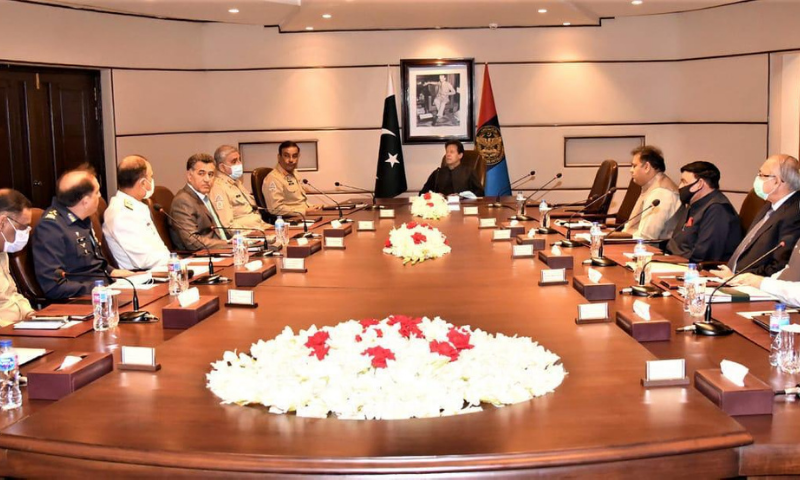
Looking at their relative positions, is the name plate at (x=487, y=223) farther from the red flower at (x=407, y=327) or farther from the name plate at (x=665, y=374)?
the name plate at (x=665, y=374)

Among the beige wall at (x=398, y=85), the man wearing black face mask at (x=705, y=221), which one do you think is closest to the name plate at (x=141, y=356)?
the man wearing black face mask at (x=705, y=221)

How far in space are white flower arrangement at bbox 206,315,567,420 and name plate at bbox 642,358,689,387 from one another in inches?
7.8

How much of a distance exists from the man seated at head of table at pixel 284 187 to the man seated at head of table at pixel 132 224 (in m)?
2.51

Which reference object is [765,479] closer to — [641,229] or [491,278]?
[491,278]

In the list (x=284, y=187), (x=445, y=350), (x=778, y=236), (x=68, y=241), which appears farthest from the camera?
(x=284, y=187)

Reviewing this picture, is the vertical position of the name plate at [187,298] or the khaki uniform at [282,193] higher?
the khaki uniform at [282,193]

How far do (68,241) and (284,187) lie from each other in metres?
3.32

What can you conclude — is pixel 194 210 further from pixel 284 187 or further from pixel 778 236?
pixel 778 236

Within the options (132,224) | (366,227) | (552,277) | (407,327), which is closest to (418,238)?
(552,277)

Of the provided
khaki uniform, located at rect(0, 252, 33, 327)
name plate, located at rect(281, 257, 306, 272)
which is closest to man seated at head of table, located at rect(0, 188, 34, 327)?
khaki uniform, located at rect(0, 252, 33, 327)

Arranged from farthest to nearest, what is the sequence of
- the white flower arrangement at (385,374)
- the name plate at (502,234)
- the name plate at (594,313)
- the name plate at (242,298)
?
the name plate at (502,234), the name plate at (242,298), the name plate at (594,313), the white flower arrangement at (385,374)

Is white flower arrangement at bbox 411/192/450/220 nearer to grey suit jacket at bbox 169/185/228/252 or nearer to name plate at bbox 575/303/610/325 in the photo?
grey suit jacket at bbox 169/185/228/252

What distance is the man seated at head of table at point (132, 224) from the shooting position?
405 centimetres

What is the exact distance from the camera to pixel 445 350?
6.38ft
